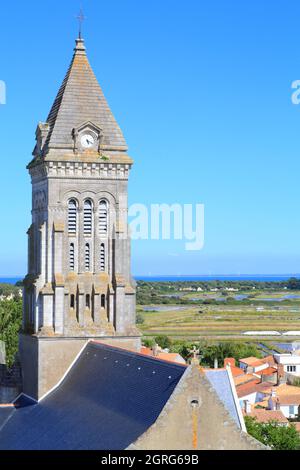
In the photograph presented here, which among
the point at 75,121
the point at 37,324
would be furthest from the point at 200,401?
the point at 75,121

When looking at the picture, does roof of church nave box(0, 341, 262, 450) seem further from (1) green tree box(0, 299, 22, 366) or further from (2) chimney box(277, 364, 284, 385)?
(2) chimney box(277, 364, 284, 385)

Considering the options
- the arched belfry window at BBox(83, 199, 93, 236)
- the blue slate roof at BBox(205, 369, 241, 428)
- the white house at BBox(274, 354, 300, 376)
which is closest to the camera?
the arched belfry window at BBox(83, 199, 93, 236)

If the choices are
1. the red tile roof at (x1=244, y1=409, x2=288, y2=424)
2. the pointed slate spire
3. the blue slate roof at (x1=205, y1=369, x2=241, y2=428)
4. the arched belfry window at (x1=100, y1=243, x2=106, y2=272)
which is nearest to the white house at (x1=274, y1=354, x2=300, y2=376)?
the red tile roof at (x1=244, y1=409, x2=288, y2=424)

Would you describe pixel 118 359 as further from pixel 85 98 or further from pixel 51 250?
pixel 85 98

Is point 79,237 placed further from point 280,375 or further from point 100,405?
point 280,375

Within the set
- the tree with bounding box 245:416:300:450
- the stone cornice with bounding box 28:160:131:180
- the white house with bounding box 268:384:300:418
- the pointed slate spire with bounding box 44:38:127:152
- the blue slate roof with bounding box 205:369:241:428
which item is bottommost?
the white house with bounding box 268:384:300:418

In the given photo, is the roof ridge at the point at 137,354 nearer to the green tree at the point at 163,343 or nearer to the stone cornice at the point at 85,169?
the stone cornice at the point at 85,169

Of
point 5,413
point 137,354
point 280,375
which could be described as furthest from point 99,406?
point 280,375
